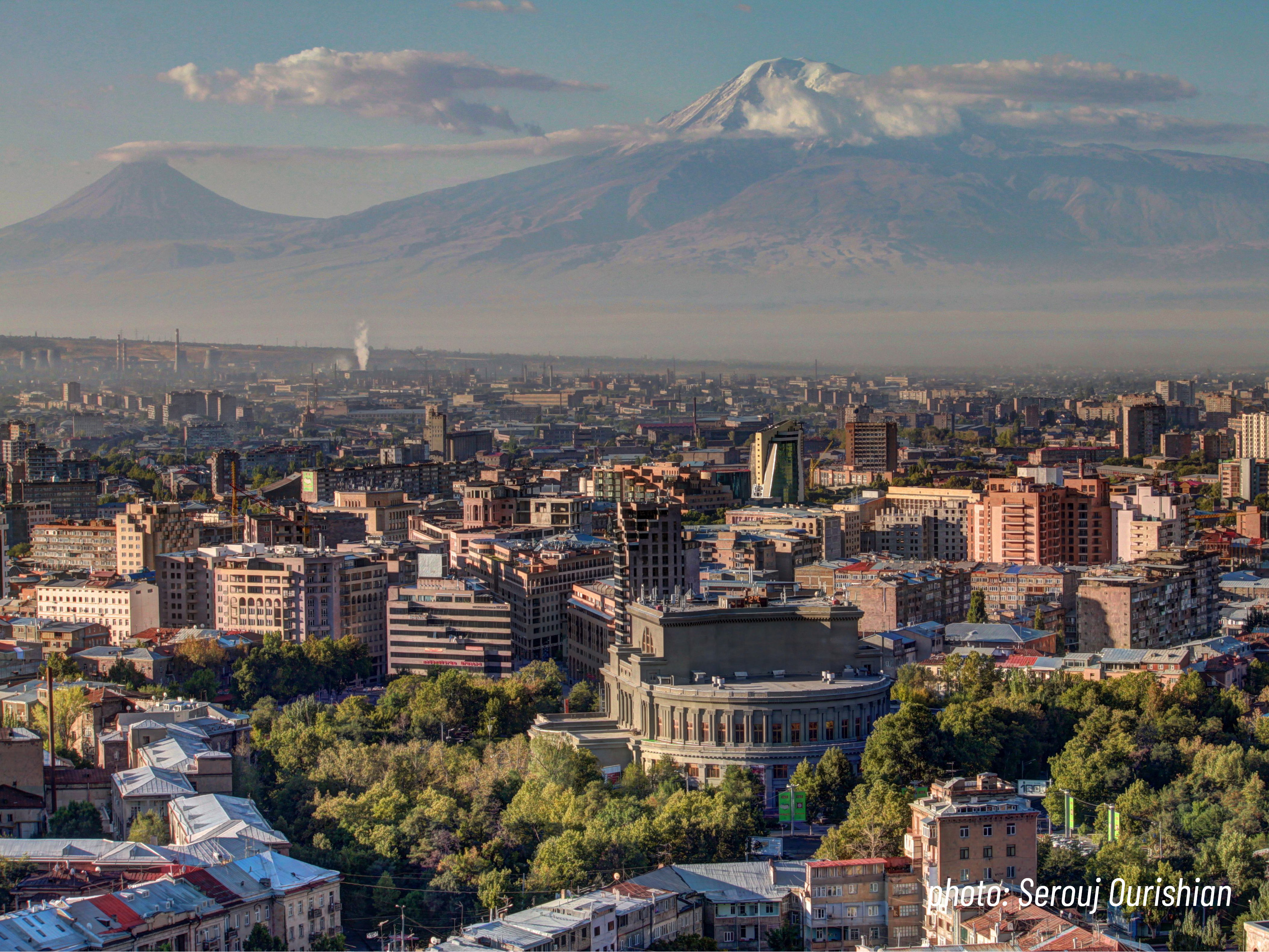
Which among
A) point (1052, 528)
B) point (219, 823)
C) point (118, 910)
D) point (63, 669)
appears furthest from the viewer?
point (1052, 528)

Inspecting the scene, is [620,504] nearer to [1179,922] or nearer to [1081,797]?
[1081,797]

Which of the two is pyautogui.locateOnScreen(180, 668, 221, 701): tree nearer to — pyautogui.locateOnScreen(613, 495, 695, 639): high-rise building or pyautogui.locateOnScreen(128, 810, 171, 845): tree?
pyautogui.locateOnScreen(613, 495, 695, 639): high-rise building

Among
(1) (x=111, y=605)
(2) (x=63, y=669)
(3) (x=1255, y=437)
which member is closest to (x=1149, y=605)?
(2) (x=63, y=669)

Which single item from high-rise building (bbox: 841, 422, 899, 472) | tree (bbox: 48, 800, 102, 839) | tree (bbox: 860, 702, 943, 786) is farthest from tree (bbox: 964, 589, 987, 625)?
high-rise building (bbox: 841, 422, 899, 472)

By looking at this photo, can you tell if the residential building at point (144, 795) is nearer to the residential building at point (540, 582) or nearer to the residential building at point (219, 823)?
the residential building at point (219, 823)

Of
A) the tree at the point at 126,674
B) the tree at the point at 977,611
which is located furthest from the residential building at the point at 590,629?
the tree at the point at 126,674

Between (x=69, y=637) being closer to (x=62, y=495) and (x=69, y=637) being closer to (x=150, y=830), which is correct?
(x=150, y=830)
